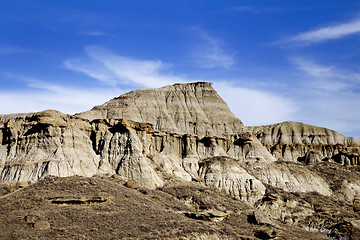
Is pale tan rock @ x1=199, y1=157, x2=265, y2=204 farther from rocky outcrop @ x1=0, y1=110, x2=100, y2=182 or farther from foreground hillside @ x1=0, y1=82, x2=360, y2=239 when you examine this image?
rocky outcrop @ x1=0, y1=110, x2=100, y2=182

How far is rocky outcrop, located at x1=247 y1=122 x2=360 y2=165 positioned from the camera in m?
117

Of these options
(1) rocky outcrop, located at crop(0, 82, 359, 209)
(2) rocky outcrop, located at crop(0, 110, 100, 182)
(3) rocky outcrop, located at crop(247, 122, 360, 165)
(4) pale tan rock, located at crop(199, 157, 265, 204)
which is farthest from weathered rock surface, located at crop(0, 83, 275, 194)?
(3) rocky outcrop, located at crop(247, 122, 360, 165)

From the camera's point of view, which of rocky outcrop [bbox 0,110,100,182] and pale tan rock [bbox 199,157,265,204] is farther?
pale tan rock [bbox 199,157,265,204]

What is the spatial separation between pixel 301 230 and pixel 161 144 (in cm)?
2998

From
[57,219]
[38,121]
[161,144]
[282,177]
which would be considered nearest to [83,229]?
[57,219]

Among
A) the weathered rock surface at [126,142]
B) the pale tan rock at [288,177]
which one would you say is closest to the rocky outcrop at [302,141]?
the pale tan rock at [288,177]

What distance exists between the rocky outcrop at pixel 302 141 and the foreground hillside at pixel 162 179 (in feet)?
31.9

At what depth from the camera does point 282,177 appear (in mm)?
79875

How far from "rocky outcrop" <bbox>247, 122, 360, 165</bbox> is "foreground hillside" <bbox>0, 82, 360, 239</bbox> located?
9725 mm

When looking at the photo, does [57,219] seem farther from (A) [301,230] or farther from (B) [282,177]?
(B) [282,177]

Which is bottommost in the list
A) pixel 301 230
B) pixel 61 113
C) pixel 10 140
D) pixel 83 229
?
pixel 301 230

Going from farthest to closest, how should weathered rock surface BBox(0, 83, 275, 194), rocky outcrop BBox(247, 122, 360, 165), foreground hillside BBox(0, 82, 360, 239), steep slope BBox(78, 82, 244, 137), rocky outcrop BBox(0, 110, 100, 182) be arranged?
rocky outcrop BBox(247, 122, 360, 165) → steep slope BBox(78, 82, 244, 137) → weathered rock surface BBox(0, 83, 275, 194) → rocky outcrop BBox(0, 110, 100, 182) → foreground hillside BBox(0, 82, 360, 239)

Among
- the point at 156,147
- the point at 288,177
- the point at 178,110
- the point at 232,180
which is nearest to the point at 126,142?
the point at 156,147

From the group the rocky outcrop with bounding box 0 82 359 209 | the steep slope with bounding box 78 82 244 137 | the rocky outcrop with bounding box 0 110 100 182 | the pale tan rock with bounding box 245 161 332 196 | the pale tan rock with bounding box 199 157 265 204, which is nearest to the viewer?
the rocky outcrop with bounding box 0 110 100 182
